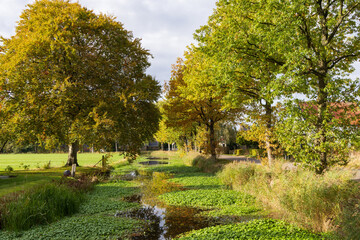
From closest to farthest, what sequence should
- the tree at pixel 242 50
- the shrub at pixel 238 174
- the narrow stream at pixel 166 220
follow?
the narrow stream at pixel 166 220
the tree at pixel 242 50
the shrub at pixel 238 174

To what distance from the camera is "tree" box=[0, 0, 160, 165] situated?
63.5 ft

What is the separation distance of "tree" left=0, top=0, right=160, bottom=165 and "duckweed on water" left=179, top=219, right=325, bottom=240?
43.1ft

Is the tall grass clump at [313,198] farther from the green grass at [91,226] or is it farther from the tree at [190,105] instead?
the tree at [190,105]

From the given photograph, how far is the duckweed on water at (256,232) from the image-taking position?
7.43 metres

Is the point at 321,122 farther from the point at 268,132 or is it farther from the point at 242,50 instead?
the point at 242,50

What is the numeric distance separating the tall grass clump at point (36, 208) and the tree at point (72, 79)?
26.2ft

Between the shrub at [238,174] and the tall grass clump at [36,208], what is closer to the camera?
the tall grass clump at [36,208]

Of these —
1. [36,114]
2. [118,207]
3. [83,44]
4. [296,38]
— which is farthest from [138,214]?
[83,44]

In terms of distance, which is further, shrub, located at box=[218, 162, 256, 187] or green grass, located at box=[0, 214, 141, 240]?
shrub, located at box=[218, 162, 256, 187]

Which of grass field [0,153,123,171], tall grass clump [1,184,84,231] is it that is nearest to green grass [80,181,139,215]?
tall grass clump [1,184,84,231]

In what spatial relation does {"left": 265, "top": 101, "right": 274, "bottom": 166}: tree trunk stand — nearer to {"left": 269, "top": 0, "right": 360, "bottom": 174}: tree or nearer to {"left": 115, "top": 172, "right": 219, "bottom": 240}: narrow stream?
{"left": 269, "top": 0, "right": 360, "bottom": 174}: tree

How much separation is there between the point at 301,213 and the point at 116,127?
1590cm

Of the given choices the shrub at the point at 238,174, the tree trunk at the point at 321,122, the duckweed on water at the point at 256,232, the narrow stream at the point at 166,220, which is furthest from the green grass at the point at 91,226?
the tree trunk at the point at 321,122

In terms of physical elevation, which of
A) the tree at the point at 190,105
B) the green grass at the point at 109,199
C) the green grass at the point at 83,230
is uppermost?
the tree at the point at 190,105
